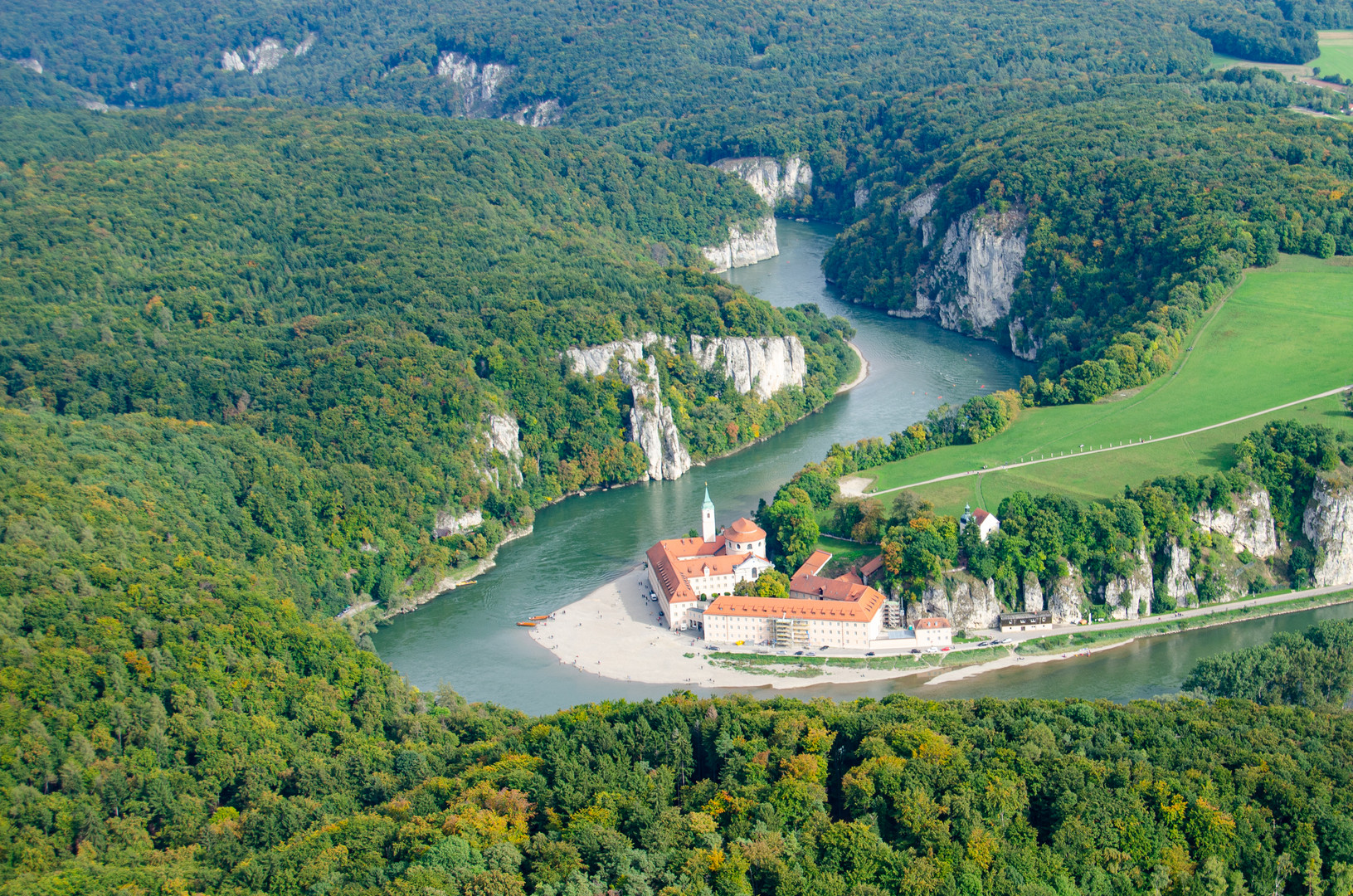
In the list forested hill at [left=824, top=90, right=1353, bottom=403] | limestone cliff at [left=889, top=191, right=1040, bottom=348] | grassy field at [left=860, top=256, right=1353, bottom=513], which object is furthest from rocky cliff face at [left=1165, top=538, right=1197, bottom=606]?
limestone cliff at [left=889, top=191, right=1040, bottom=348]

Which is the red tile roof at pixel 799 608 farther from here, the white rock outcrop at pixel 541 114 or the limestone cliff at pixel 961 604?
the white rock outcrop at pixel 541 114

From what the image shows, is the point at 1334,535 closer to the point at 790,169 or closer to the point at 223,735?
the point at 223,735

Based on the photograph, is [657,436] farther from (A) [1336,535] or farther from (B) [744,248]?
(B) [744,248]

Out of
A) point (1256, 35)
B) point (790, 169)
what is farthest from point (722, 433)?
point (1256, 35)

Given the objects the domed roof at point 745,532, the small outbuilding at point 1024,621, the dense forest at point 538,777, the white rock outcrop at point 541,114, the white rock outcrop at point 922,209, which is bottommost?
the small outbuilding at point 1024,621

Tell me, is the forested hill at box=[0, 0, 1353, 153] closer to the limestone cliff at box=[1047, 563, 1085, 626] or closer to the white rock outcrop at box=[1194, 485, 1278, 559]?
the white rock outcrop at box=[1194, 485, 1278, 559]

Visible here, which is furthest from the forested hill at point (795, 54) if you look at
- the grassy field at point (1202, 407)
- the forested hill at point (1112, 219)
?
the grassy field at point (1202, 407)

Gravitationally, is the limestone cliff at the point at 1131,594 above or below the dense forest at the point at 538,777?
below
